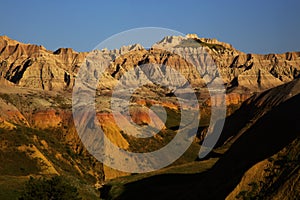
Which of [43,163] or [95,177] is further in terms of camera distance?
[95,177]

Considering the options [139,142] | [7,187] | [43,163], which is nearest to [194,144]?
[139,142]

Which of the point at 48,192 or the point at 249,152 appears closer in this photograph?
the point at 249,152

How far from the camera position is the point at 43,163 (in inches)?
3497

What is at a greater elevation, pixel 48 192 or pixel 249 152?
pixel 249 152

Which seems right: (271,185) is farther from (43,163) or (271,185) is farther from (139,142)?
(139,142)

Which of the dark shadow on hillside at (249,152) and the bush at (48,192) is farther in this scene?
the bush at (48,192)

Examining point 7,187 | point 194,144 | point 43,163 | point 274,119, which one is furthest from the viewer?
point 194,144

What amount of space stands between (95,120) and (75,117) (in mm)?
6392

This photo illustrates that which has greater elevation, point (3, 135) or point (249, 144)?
point (3, 135)

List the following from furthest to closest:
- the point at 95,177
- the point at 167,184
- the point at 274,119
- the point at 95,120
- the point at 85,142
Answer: the point at 95,120, the point at 85,142, the point at 95,177, the point at 167,184, the point at 274,119

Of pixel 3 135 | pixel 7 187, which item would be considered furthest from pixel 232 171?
pixel 3 135

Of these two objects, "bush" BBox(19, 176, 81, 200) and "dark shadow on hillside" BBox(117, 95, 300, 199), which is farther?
"bush" BBox(19, 176, 81, 200)

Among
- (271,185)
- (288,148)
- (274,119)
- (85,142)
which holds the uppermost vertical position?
(85,142)

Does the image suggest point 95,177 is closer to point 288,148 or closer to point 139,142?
point 139,142
